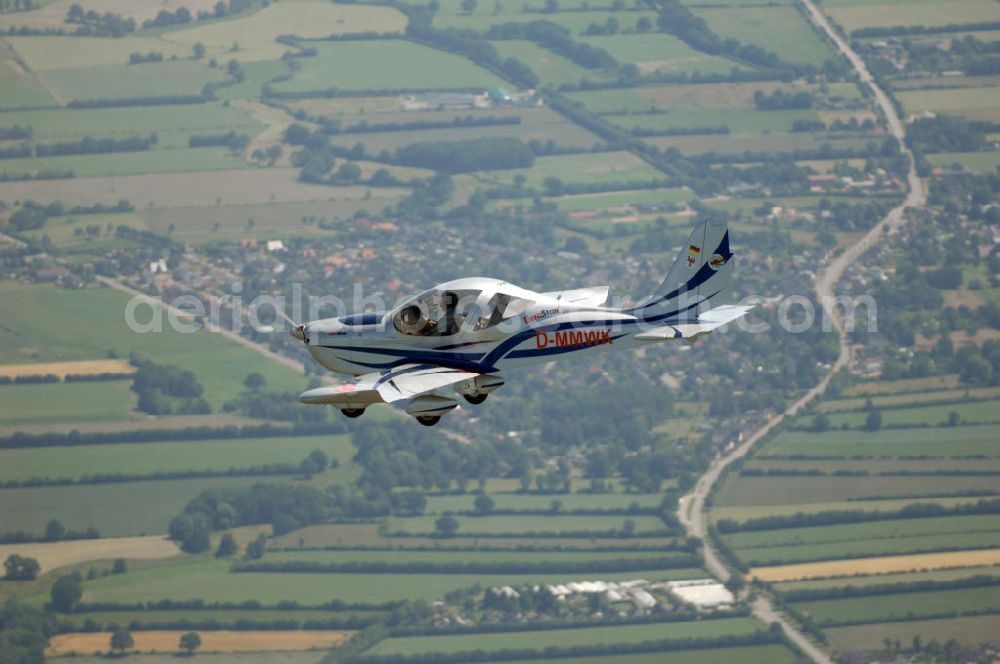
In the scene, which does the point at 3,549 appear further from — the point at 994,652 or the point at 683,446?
the point at 994,652

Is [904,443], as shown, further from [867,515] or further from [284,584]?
[284,584]

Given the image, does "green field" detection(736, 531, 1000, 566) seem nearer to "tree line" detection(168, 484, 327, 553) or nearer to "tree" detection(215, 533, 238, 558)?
"tree line" detection(168, 484, 327, 553)

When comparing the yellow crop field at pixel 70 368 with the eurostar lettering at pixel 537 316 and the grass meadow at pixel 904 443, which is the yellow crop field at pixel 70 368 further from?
the eurostar lettering at pixel 537 316

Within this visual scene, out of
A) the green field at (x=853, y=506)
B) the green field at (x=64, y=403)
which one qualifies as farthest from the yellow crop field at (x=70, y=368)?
the green field at (x=853, y=506)

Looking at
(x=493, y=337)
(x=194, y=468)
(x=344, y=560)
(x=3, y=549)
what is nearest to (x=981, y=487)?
(x=344, y=560)

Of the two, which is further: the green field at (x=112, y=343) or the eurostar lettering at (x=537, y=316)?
the green field at (x=112, y=343)

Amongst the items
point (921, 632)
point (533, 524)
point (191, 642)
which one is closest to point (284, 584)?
point (191, 642)
